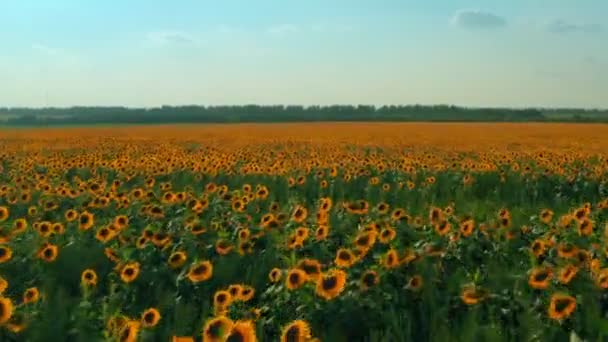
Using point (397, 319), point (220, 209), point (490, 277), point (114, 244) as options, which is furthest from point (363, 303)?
point (220, 209)

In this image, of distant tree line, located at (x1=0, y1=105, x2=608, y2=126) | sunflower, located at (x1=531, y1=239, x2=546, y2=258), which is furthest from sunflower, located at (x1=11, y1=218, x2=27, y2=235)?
distant tree line, located at (x1=0, y1=105, x2=608, y2=126)

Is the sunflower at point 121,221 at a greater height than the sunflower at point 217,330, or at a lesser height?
lesser

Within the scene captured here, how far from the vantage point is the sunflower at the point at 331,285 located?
3.96 m

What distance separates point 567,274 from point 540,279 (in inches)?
6.6

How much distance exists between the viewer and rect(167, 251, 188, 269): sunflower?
529cm

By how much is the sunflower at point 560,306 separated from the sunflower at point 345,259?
1303mm

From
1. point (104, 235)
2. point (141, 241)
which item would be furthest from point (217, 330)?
point (104, 235)

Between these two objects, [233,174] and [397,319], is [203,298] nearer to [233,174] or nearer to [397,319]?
[397,319]

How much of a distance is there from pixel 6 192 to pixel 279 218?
4302 mm

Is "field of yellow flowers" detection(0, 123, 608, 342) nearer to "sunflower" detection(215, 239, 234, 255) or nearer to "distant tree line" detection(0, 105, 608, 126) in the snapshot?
"sunflower" detection(215, 239, 234, 255)

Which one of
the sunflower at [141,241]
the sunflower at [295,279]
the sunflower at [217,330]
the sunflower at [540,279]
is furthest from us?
the sunflower at [141,241]

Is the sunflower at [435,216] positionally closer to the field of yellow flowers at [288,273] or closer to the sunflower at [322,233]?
the field of yellow flowers at [288,273]

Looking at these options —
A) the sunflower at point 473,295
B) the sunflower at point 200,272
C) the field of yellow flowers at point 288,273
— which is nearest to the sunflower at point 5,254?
the field of yellow flowers at point 288,273

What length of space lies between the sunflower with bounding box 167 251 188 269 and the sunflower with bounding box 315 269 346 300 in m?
1.64
